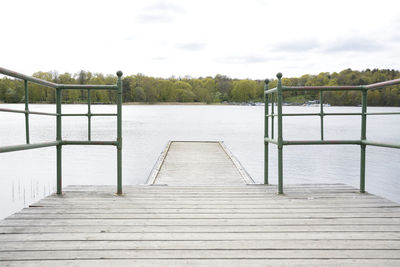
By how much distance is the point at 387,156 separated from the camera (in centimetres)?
1359

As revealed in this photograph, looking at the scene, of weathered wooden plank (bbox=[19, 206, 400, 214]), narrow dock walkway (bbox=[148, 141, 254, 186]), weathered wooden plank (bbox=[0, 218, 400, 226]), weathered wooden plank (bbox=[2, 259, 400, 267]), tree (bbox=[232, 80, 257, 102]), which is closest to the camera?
weathered wooden plank (bbox=[2, 259, 400, 267])

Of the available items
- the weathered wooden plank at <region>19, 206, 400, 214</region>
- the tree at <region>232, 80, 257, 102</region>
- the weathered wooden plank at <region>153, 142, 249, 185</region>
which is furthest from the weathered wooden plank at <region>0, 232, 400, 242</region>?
the tree at <region>232, 80, 257, 102</region>

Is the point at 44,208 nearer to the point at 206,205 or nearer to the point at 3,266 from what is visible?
the point at 3,266

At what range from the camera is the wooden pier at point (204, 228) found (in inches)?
73.4

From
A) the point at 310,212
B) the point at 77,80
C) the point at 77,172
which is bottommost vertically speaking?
the point at 77,172

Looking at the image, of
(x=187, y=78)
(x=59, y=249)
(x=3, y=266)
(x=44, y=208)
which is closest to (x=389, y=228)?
(x=59, y=249)

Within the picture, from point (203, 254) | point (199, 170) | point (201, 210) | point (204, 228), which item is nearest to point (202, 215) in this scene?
point (201, 210)

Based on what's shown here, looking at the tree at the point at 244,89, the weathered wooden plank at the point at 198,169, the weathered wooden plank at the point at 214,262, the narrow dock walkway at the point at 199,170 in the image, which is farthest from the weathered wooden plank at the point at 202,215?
the tree at the point at 244,89

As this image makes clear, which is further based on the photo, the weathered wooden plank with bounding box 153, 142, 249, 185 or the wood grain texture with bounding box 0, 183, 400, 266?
the weathered wooden plank with bounding box 153, 142, 249, 185

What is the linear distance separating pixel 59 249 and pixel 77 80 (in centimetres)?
8989

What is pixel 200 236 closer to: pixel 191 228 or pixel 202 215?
pixel 191 228

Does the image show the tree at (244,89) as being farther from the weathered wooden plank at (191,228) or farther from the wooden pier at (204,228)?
A: the weathered wooden plank at (191,228)

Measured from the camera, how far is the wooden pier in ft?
6.11

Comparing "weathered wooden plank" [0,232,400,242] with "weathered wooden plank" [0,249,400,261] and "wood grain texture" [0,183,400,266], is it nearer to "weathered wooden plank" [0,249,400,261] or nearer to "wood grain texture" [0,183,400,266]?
"wood grain texture" [0,183,400,266]
